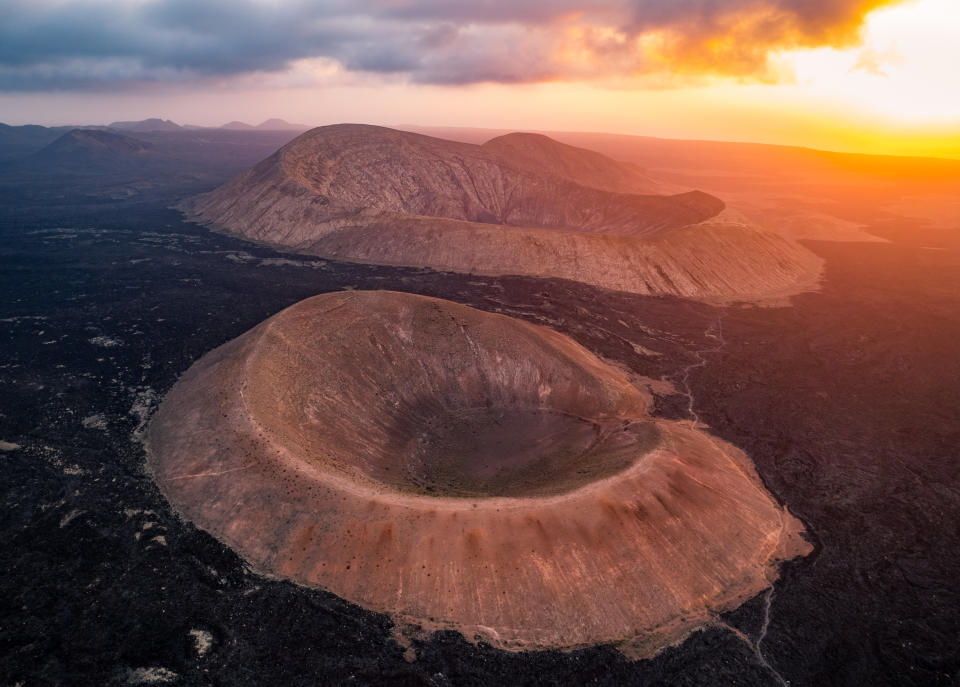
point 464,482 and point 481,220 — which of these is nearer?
point 464,482

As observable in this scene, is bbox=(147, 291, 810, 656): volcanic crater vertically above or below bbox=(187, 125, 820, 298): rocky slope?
below

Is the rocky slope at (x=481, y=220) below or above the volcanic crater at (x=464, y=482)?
above

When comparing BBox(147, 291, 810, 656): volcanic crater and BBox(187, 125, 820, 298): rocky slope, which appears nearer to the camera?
BBox(147, 291, 810, 656): volcanic crater

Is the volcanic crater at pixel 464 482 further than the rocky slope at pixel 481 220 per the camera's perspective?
No

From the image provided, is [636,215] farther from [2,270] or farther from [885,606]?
[2,270]
